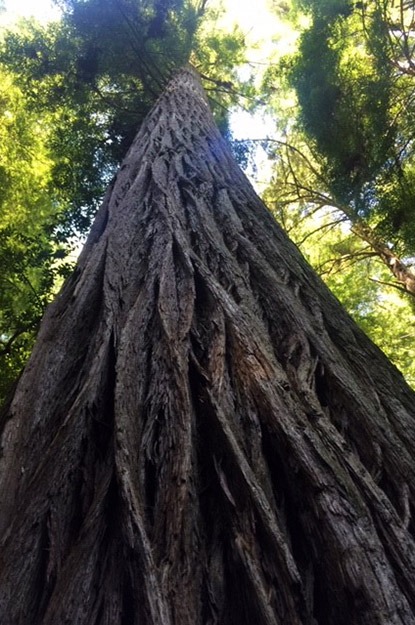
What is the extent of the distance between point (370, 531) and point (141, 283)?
4.07 ft

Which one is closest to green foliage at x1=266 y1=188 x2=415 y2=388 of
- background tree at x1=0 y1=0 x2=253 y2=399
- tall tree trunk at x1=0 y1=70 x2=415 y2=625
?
background tree at x1=0 y1=0 x2=253 y2=399

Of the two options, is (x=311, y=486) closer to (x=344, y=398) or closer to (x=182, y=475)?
(x=182, y=475)

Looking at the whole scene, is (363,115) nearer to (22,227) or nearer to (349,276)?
(349,276)

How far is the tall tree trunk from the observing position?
104 centimetres

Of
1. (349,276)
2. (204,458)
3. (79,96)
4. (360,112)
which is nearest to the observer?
(204,458)

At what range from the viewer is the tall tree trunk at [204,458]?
40.9 inches

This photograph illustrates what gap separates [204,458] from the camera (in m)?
1.31

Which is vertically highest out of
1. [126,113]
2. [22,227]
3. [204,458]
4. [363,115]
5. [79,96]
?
[79,96]

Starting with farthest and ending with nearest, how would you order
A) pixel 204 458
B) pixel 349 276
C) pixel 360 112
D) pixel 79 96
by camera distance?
pixel 349 276 < pixel 79 96 < pixel 360 112 < pixel 204 458

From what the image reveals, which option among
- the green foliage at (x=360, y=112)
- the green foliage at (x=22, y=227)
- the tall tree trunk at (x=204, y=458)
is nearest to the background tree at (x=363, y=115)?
the green foliage at (x=360, y=112)

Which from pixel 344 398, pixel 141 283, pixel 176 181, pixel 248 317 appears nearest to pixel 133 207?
pixel 176 181

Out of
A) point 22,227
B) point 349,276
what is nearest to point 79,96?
point 22,227

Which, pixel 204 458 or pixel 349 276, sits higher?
pixel 349 276

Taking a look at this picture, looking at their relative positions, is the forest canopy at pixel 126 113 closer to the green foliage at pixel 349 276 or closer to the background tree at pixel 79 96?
the background tree at pixel 79 96
